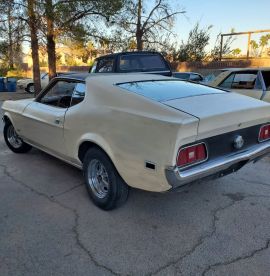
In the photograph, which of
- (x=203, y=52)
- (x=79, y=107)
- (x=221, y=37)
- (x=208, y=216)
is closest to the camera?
(x=208, y=216)

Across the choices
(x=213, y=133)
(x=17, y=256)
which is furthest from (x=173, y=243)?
(x=17, y=256)

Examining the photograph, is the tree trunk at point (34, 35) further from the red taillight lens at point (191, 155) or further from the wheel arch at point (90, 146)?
the red taillight lens at point (191, 155)

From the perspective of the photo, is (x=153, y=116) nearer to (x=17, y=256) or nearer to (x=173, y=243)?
(x=173, y=243)

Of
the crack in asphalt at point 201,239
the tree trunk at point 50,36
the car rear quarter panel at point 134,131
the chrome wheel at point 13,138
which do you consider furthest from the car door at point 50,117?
the tree trunk at point 50,36

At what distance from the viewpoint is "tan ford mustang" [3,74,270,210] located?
2762mm

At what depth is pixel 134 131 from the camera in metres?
2.95

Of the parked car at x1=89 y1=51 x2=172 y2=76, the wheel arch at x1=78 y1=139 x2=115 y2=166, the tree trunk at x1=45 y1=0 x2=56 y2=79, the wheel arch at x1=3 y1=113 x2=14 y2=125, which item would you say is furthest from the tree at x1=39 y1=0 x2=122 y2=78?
the wheel arch at x1=78 y1=139 x2=115 y2=166

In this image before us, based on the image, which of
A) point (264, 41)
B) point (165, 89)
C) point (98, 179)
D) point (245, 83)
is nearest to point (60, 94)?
point (98, 179)

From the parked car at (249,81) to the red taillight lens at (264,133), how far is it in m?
3.40

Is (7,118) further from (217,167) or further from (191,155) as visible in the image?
(217,167)

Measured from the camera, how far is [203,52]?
1816 centimetres

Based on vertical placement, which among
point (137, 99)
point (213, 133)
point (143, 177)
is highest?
point (137, 99)

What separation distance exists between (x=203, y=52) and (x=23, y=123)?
15.1 metres

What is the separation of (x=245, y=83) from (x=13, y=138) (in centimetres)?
521
